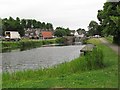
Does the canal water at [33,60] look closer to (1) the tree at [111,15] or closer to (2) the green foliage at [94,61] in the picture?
(1) the tree at [111,15]

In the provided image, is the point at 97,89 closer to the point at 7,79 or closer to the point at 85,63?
the point at 7,79

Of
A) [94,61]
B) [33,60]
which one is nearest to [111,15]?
[33,60]

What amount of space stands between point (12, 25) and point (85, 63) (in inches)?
4749

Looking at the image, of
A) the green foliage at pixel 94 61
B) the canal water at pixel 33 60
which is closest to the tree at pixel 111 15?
the green foliage at pixel 94 61

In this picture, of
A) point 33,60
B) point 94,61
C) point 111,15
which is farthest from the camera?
point 33,60

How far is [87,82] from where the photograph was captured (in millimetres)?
14984

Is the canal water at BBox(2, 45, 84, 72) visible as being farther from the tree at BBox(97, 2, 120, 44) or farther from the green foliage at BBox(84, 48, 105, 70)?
the green foliage at BBox(84, 48, 105, 70)

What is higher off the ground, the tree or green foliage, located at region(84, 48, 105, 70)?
the tree

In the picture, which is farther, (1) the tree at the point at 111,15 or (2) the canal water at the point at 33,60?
(2) the canal water at the point at 33,60

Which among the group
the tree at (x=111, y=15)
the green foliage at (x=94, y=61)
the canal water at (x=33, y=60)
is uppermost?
the tree at (x=111, y=15)

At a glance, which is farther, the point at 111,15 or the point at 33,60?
the point at 33,60

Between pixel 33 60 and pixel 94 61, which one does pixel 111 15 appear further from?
pixel 94 61

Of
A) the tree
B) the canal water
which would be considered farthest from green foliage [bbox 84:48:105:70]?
the canal water

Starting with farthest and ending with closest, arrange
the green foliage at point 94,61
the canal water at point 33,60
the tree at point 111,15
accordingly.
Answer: the canal water at point 33,60 < the tree at point 111,15 < the green foliage at point 94,61
